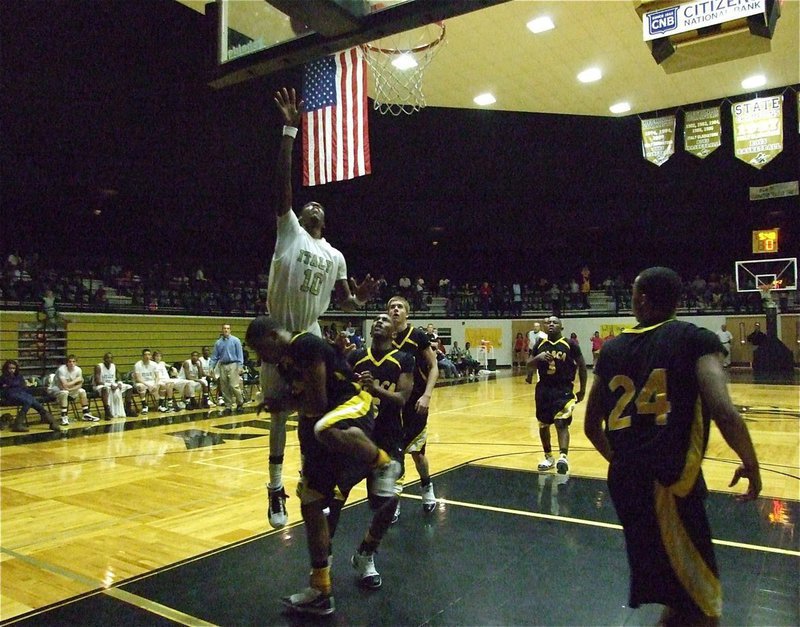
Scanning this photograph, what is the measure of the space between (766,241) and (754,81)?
7.26 meters

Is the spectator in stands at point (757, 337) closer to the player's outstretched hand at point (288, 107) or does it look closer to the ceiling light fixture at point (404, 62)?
the ceiling light fixture at point (404, 62)

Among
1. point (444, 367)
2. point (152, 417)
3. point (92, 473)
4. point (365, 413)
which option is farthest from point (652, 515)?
point (444, 367)

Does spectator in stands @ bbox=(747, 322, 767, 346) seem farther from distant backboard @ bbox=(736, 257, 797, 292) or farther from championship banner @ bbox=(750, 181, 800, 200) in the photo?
championship banner @ bbox=(750, 181, 800, 200)

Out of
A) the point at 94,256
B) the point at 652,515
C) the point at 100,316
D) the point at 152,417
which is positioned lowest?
the point at 152,417

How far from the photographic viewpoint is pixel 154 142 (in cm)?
1761

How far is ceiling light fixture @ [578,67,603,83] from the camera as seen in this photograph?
1356 cm

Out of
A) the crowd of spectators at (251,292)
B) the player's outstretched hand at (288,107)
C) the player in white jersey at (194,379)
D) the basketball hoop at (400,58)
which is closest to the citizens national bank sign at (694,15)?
the basketball hoop at (400,58)

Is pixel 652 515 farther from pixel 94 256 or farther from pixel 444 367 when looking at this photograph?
pixel 94 256

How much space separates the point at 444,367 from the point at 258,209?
30.2ft

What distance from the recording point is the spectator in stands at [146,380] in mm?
12266

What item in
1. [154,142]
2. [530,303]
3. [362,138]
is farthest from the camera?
[530,303]

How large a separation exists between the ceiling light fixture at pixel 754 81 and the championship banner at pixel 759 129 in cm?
162

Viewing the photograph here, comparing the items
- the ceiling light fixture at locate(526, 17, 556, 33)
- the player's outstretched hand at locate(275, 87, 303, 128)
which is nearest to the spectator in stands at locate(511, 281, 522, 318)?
the ceiling light fixture at locate(526, 17, 556, 33)

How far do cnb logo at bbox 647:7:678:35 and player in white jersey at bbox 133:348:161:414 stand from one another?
423 inches
